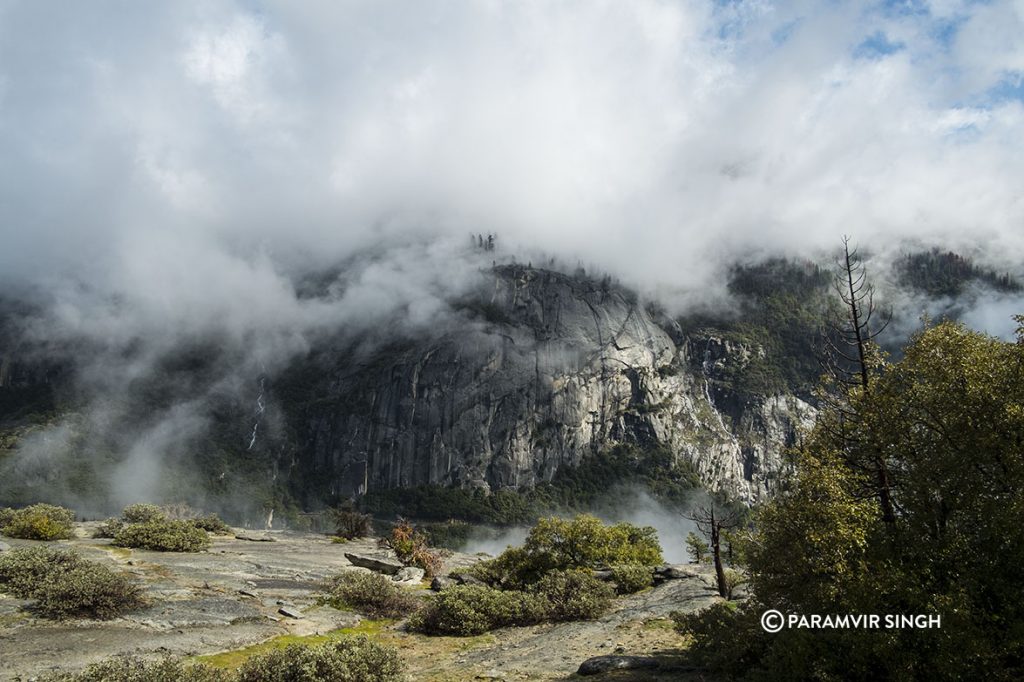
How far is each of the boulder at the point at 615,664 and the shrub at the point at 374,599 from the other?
585 inches

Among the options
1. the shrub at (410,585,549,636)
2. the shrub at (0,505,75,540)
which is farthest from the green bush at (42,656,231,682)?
the shrub at (0,505,75,540)

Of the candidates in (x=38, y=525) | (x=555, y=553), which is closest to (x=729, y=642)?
(x=555, y=553)

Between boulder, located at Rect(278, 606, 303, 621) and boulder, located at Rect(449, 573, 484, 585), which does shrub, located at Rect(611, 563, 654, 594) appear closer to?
boulder, located at Rect(449, 573, 484, 585)

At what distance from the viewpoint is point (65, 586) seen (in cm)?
2314

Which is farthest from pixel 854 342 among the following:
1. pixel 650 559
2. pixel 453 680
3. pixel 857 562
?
pixel 650 559

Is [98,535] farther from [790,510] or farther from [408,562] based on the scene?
[790,510]

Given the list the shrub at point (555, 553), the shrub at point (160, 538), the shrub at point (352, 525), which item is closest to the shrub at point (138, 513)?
the shrub at point (160, 538)

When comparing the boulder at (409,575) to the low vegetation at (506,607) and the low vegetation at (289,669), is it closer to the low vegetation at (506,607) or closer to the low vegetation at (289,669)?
the low vegetation at (506,607)

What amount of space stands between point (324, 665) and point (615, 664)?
873 cm

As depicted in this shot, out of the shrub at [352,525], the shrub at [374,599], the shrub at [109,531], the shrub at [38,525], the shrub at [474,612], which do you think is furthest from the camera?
the shrub at [352,525]

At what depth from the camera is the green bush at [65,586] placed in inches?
910

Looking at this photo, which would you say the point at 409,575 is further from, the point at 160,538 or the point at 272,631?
the point at 272,631

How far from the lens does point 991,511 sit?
12.5m

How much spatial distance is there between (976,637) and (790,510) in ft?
16.6
